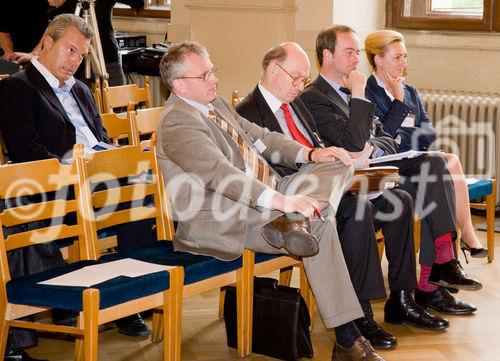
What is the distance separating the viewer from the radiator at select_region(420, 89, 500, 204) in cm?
648

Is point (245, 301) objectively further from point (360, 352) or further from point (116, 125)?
point (116, 125)

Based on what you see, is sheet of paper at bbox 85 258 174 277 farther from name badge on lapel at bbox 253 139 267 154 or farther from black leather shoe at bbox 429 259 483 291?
black leather shoe at bbox 429 259 483 291

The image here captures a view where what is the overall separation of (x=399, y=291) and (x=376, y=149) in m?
0.78

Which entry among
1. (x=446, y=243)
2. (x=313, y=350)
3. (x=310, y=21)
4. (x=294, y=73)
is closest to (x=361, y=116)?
(x=294, y=73)

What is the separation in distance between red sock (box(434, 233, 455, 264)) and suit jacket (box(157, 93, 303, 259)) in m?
1.17

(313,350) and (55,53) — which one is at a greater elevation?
(55,53)

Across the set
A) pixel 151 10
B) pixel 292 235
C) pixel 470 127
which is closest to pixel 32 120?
pixel 292 235

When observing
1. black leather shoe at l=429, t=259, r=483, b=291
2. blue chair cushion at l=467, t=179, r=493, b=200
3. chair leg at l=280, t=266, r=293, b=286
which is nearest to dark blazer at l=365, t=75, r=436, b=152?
blue chair cushion at l=467, t=179, r=493, b=200

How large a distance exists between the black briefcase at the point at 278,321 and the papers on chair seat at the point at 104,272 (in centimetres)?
54

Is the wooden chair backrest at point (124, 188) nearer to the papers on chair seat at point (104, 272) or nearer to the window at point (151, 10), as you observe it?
the papers on chair seat at point (104, 272)

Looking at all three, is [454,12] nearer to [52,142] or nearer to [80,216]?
[52,142]

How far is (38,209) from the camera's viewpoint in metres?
3.48

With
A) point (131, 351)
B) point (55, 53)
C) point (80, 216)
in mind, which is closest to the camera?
point (80, 216)

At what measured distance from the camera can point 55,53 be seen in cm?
440
